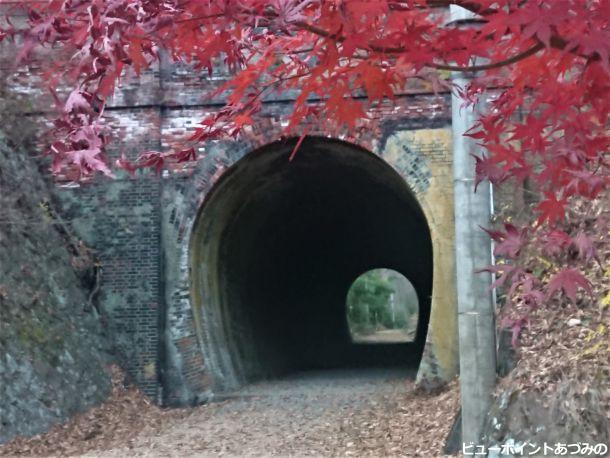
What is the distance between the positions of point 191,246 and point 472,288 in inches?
241

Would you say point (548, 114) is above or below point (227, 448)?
above

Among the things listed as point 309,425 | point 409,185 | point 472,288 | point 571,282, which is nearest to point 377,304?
point 409,185

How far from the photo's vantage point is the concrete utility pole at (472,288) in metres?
5.27

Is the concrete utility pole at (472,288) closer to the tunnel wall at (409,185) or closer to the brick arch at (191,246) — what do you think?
the tunnel wall at (409,185)

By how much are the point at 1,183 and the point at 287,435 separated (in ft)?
16.2

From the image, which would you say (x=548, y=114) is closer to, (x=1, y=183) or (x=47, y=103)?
(x=1, y=183)

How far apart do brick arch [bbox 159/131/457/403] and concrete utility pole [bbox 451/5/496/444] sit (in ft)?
15.6

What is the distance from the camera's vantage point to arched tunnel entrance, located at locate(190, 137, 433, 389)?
11.1 meters

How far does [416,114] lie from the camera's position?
1039 cm

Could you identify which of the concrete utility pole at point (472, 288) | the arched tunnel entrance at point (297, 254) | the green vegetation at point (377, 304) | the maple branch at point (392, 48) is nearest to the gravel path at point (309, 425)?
the arched tunnel entrance at point (297, 254)

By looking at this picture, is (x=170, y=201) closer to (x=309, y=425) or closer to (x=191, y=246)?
(x=191, y=246)

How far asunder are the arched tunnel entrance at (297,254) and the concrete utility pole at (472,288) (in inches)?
213

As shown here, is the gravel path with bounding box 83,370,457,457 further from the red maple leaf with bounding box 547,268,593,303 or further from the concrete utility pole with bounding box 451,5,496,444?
the red maple leaf with bounding box 547,268,593,303

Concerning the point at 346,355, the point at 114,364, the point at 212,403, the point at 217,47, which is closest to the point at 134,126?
the point at 114,364
